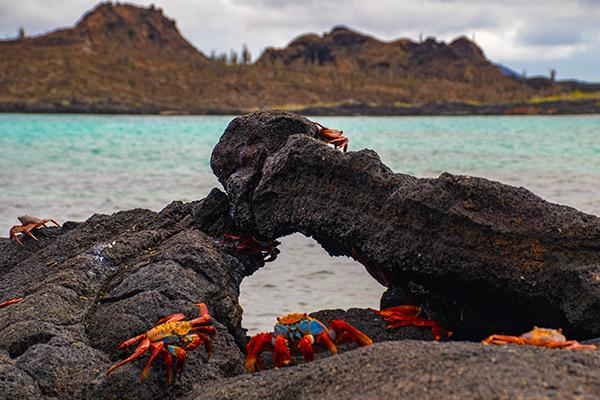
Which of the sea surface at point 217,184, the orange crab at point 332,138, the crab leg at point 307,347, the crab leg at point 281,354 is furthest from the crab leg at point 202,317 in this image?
the sea surface at point 217,184

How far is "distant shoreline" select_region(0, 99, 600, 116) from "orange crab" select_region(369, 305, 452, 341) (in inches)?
3699

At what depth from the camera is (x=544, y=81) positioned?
465 ft

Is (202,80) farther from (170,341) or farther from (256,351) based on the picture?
(170,341)

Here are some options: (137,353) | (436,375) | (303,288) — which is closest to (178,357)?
(137,353)

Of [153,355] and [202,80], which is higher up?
[202,80]

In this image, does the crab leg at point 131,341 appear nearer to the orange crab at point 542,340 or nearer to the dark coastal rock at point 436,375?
the dark coastal rock at point 436,375

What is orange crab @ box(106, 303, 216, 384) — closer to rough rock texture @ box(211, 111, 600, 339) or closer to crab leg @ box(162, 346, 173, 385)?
crab leg @ box(162, 346, 173, 385)

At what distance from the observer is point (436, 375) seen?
297 cm

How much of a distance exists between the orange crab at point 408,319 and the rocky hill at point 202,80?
3944 inches

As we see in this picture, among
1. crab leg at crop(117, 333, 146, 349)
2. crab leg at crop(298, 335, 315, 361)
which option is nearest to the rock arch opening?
crab leg at crop(298, 335, 315, 361)

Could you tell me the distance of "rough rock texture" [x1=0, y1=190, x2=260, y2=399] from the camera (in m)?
4.04

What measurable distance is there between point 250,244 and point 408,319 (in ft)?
4.50

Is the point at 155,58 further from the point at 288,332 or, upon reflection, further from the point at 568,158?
the point at 288,332

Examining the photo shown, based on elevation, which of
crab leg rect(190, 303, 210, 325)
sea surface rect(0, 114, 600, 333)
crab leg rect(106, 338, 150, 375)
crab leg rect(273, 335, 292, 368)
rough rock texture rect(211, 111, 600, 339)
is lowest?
sea surface rect(0, 114, 600, 333)
